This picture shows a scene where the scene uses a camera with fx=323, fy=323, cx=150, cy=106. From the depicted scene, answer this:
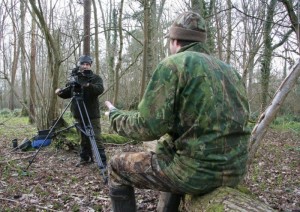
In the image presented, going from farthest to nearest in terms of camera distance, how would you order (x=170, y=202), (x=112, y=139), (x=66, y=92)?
(x=112, y=139) < (x=66, y=92) < (x=170, y=202)

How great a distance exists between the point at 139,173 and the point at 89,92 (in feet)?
11.1

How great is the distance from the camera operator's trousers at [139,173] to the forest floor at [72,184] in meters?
1.36

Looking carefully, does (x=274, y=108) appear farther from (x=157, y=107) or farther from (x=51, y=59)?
(x=51, y=59)

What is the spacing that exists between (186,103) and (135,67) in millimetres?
16581

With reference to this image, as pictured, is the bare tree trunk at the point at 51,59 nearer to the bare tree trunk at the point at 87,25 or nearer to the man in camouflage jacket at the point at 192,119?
the bare tree trunk at the point at 87,25

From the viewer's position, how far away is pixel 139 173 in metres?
2.72

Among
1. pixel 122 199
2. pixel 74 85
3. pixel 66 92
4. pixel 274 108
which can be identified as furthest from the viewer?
pixel 66 92

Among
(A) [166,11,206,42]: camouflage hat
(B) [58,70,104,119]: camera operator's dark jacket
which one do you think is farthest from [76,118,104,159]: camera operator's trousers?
(A) [166,11,206,42]: camouflage hat

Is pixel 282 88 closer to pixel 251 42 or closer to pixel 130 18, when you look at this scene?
pixel 251 42

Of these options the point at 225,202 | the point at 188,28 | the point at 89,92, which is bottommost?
the point at 225,202

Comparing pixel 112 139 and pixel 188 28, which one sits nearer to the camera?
pixel 188 28

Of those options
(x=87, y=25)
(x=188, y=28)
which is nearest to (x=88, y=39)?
(x=87, y=25)

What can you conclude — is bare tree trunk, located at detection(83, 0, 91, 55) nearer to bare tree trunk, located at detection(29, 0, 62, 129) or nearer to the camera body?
bare tree trunk, located at detection(29, 0, 62, 129)

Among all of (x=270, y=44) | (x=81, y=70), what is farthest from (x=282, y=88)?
(x=270, y=44)
